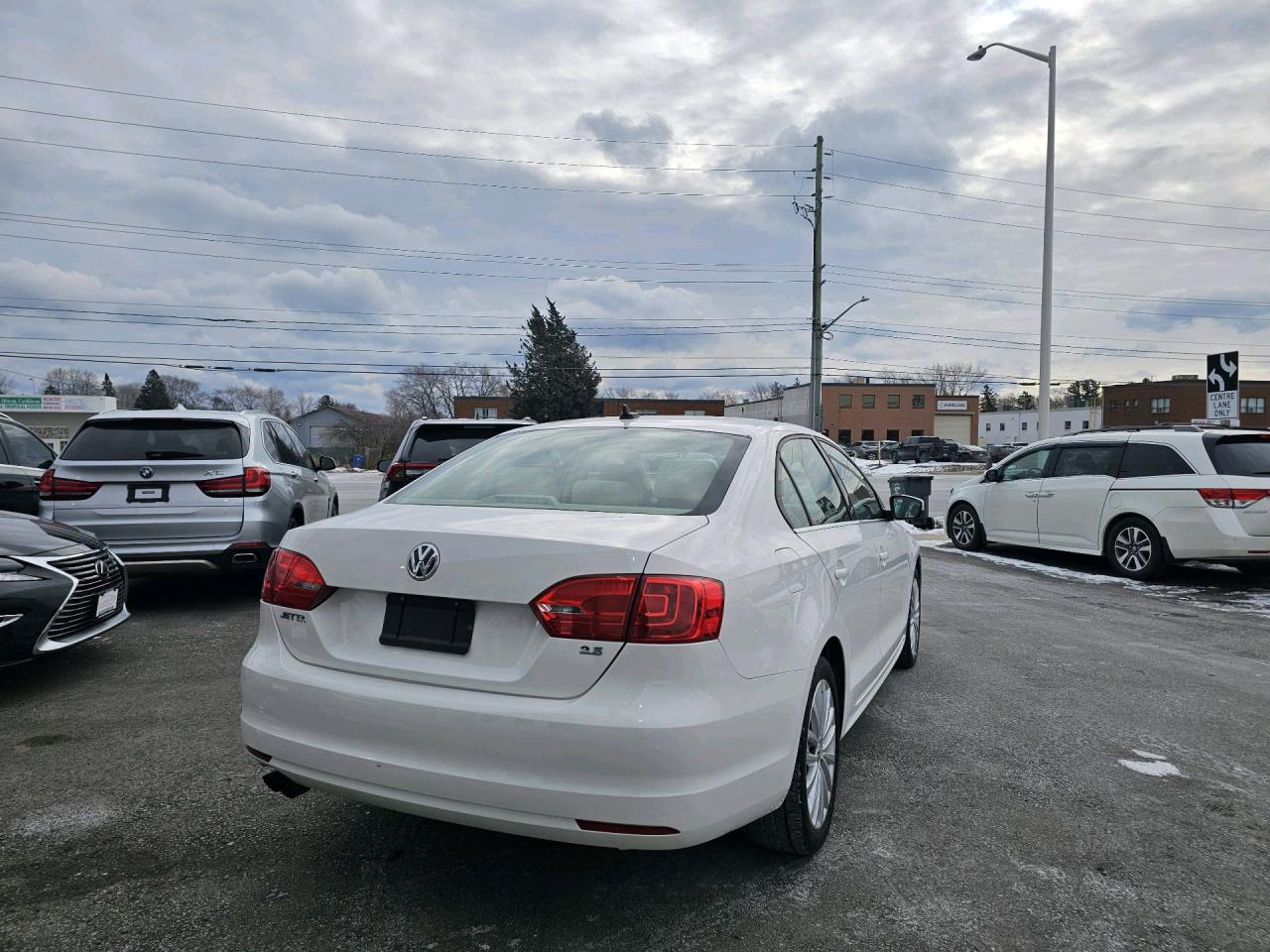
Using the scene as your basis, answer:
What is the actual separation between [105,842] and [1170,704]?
535 cm

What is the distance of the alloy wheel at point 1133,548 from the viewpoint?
893 centimetres

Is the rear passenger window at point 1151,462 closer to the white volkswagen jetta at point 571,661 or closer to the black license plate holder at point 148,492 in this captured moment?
the white volkswagen jetta at point 571,661

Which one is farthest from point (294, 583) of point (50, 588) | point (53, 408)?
point (53, 408)

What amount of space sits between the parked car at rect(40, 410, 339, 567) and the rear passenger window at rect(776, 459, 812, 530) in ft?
17.0

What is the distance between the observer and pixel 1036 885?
2654mm

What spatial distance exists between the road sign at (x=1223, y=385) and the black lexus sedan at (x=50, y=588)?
14.0 metres

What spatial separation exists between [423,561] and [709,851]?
1.52 m

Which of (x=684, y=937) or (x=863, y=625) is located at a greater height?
(x=863, y=625)

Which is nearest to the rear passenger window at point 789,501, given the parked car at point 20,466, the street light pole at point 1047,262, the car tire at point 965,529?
the parked car at point 20,466

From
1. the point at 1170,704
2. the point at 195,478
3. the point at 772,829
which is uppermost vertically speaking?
the point at 195,478

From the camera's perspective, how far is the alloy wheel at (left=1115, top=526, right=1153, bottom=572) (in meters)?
8.93

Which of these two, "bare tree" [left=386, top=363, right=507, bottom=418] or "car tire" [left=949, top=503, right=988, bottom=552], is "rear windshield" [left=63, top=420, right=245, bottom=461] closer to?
"car tire" [left=949, top=503, right=988, bottom=552]

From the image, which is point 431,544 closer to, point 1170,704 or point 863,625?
point 863,625

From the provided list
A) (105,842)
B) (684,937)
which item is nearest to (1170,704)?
(684,937)
